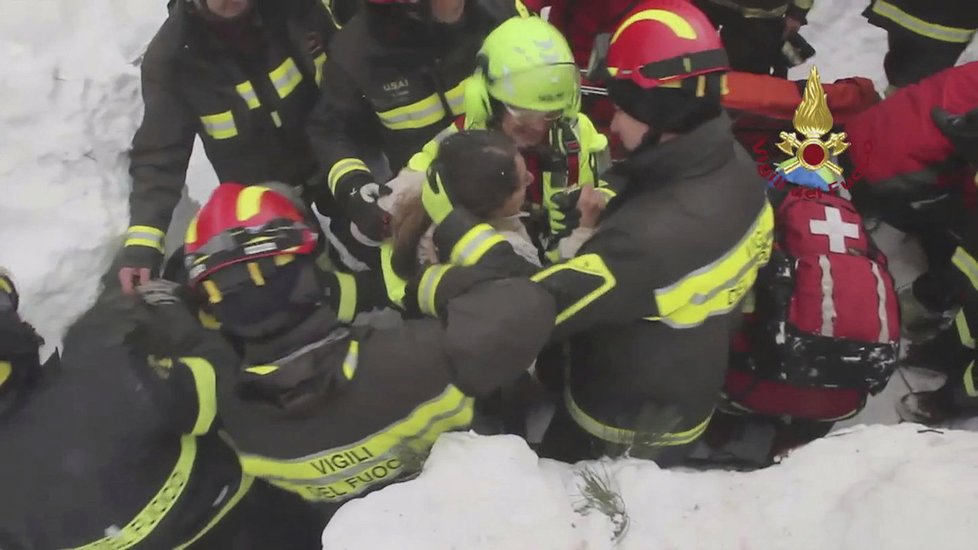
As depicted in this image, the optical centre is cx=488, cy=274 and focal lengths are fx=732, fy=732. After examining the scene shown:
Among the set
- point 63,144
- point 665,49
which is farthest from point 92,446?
point 63,144

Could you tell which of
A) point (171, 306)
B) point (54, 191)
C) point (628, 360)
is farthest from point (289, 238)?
point (54, 191)

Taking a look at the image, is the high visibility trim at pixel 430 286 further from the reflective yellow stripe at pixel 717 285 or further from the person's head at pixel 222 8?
the person's head at pixel 222 8

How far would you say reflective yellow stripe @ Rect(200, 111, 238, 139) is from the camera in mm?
2467

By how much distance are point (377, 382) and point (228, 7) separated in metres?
1.35

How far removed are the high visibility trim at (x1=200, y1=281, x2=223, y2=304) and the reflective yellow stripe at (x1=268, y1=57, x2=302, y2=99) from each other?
4.25 ft

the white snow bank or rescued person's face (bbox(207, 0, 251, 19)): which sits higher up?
rescued person's face (bbox(207, 0, 251, 19))

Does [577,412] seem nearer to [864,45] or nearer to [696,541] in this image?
[696,541]

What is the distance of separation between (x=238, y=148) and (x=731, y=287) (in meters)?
1.74

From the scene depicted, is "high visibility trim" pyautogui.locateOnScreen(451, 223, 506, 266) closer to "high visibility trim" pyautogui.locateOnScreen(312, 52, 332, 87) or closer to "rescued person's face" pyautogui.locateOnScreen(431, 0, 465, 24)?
Result: "rescued person's face" pyautogui.locateOnScreen(431, 0, 465, 24)

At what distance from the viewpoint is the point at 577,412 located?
2158mm

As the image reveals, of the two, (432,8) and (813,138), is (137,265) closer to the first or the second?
(432,8)

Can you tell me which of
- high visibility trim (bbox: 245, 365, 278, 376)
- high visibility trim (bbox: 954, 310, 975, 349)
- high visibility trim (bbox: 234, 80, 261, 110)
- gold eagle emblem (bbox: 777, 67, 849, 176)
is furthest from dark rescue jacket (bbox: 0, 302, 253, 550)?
high visibility trim (bbox: 954, 310, 975, 349)

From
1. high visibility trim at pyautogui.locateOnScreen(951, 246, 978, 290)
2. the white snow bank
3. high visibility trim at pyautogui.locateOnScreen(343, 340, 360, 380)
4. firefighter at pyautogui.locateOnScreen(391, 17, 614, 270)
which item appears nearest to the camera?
high visibility trim at pyautogui.locateOnScreen(343, 340, 360, 380)

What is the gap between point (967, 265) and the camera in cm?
224
